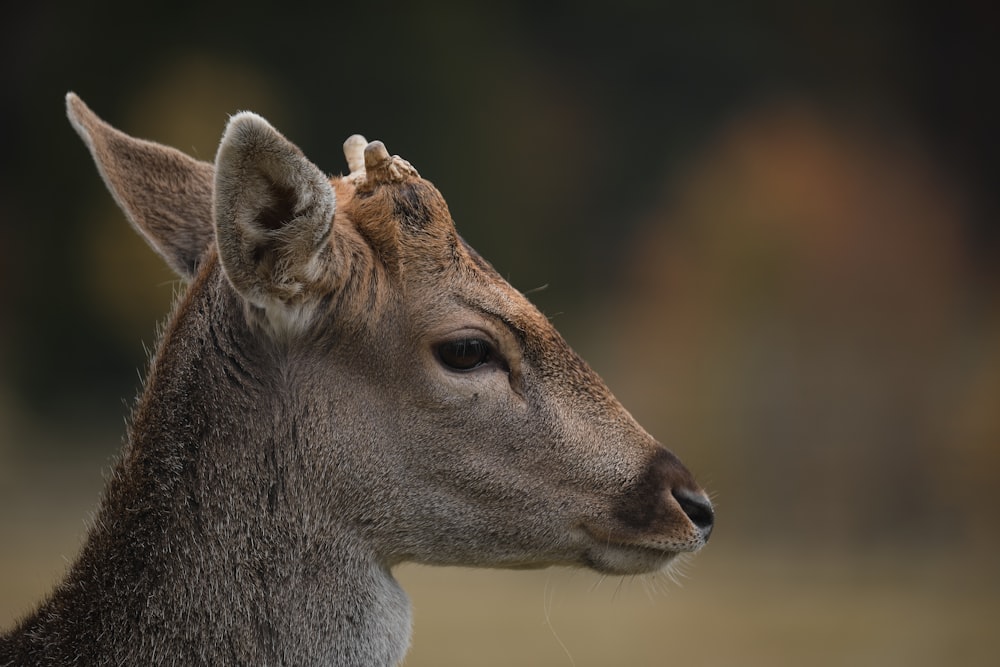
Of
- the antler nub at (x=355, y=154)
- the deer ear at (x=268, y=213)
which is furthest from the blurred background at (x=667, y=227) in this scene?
the deer ear at (x=268, y=213)

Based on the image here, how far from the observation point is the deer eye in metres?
3.90

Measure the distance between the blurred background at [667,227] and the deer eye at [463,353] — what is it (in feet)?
26.1

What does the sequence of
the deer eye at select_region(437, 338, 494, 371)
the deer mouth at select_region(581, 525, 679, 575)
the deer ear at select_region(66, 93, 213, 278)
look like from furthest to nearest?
the deer ear at select_region(66, 93, 213, 278) → the deer mouth at select_region(581, 525, 679, 575) → the deer eye at select_region(437, 338, 494, 371)

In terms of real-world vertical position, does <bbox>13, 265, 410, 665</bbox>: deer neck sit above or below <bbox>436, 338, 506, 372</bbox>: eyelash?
below

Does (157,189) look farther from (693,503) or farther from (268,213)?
(693,503)

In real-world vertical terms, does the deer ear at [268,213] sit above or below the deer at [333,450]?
above

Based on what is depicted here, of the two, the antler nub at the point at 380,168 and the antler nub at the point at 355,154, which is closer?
the antler nub at the point at 380,168

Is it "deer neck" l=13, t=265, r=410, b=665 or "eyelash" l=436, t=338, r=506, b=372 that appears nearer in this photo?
"deer neck" l=13, t=265, r=410, b=665

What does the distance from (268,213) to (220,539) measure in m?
Result: 1.07

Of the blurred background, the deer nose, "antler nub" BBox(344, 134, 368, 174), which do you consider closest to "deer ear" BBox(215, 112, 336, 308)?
"antler nub" BBox(344, 134, 368, 174)

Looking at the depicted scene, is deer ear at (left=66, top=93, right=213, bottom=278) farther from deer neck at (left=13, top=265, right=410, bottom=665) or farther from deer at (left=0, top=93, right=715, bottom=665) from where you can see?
Result: deer neck at (left=13, top=265, right=410, bottom=665)

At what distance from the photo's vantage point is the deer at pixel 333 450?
11.7 ft

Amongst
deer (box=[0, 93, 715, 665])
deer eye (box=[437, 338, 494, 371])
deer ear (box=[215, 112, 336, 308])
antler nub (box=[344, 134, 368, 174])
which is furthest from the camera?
antler nub (box=[344, 134, 368, 174])

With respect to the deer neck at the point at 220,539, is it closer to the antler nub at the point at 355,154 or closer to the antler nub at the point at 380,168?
the antler nub at the point at 380,168
